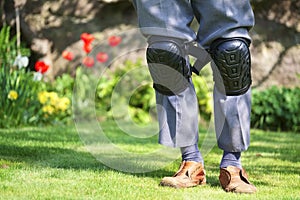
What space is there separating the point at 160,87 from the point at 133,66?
3.66 metres

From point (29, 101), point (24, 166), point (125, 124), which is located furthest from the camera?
point (125, 124)

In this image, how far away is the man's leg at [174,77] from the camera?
2.33m

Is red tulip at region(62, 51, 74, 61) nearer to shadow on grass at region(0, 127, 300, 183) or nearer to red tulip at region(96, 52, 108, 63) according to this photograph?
red tulip at region(96, 52, 108, 63)

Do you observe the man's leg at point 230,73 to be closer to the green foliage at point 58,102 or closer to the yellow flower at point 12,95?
the yellow flower at point 12,95

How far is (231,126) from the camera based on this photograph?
2385mm

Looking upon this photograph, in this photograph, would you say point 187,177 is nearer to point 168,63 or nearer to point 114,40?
point 168,63

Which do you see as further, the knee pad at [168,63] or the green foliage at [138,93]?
the green foliage at [138,93]

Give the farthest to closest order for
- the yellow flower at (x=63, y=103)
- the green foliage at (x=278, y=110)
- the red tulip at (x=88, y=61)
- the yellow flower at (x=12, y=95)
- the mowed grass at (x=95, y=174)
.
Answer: the red tulip at (x=88, y=61) → the green foliage at (x=278, y=110) → the yellow flower at (x=63, y=103) → the yellow flower at (x=12, y=95) → the mowed grass at (x=95, y=174)

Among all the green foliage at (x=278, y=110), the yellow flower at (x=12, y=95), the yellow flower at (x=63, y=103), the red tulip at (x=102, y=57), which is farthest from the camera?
the red tulip at (x=102, y=57)

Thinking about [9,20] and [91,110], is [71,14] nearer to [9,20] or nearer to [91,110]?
[9,20]

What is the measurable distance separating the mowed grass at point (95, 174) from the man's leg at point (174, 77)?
4.6 inches

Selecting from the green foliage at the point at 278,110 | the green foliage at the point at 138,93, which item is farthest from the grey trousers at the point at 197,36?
the green foliage at the point at 138,93

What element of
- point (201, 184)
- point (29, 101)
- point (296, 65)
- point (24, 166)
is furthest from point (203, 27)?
point (296, 65)

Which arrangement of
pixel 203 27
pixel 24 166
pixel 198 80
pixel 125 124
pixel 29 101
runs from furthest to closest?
pixel 198 80 → pixel 125 124 → pixel 29 101 → pixel 24 166 → pixel 203 27
